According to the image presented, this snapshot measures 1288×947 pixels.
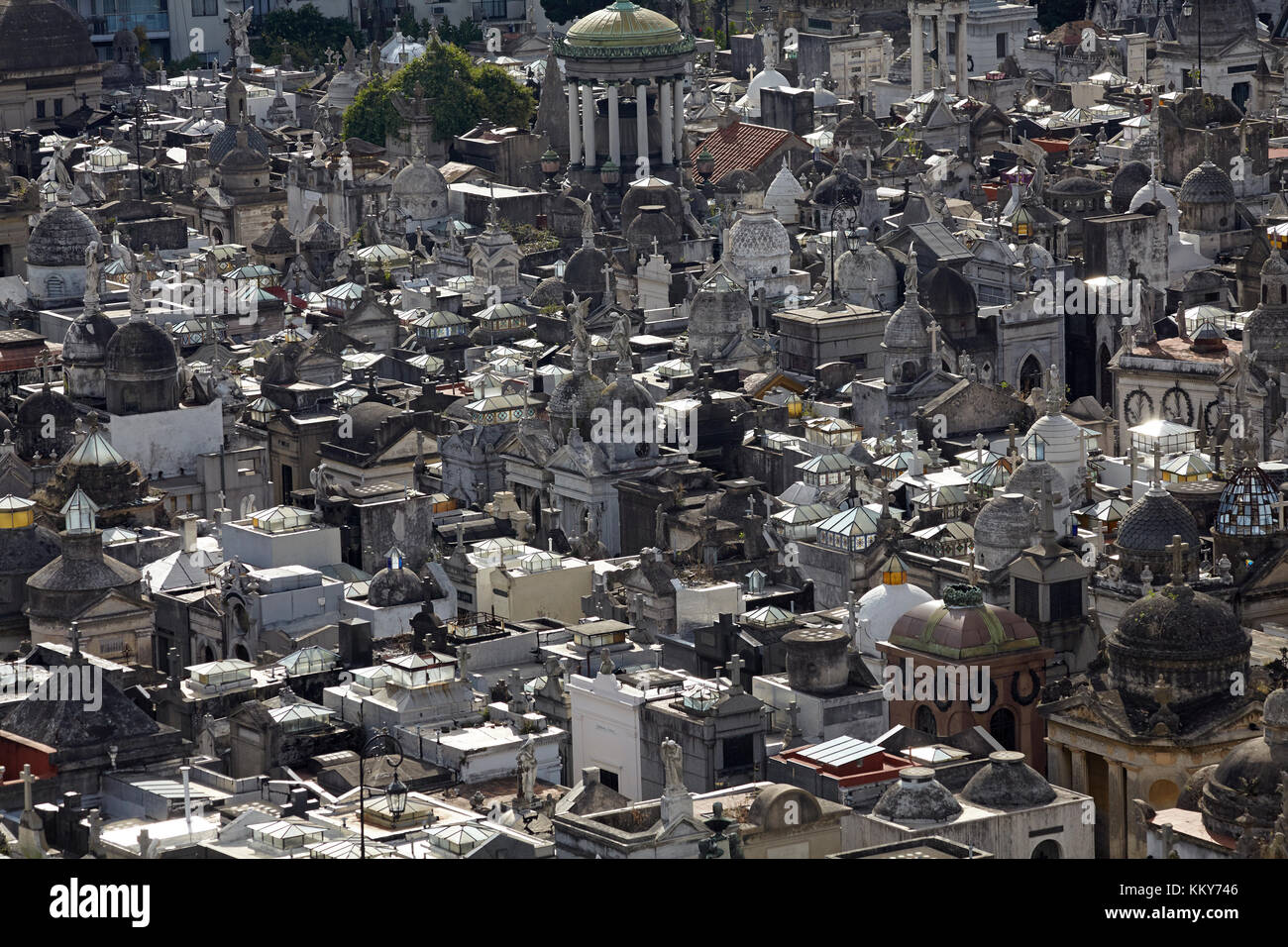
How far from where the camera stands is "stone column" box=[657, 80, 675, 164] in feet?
647

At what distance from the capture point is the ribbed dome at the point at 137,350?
436ft

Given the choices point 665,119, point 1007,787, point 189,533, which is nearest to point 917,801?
point 1007,787

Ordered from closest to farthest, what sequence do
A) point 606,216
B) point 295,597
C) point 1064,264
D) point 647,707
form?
1. point 647,707
2. point 295,597
3. point 1064,264
4. point 606,216

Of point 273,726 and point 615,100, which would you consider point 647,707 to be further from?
point 615,100

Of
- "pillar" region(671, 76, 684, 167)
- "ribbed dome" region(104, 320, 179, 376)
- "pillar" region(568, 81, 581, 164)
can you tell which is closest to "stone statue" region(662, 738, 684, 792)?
"ribbed dome" region(104, 320, 179, 376)

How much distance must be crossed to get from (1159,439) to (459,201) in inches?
3105

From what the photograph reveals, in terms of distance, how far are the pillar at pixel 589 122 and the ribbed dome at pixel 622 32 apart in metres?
2.65

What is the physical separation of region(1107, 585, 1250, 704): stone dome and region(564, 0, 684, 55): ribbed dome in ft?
378

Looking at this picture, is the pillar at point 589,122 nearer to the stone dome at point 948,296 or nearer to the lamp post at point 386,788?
the stone dome at point 948,296

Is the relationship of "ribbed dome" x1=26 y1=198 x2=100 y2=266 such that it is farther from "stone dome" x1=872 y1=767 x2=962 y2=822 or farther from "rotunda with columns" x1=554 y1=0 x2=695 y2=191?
"stone dome" x1=872 y1=767 x2=962 y2=822

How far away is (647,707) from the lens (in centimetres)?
8900

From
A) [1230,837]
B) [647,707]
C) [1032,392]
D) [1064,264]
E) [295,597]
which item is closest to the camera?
[1230,837]

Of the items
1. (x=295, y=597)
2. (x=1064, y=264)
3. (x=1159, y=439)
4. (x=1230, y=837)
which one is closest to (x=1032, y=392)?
(x=1159, y=439)

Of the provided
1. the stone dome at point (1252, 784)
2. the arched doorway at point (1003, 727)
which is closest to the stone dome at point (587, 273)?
the arched doorway at point (1003, 727)
